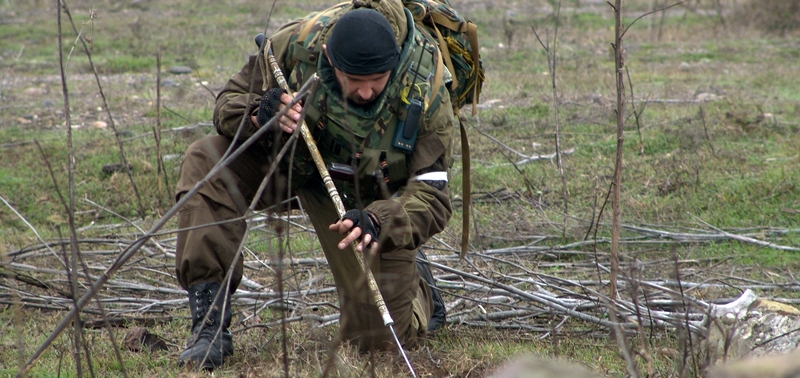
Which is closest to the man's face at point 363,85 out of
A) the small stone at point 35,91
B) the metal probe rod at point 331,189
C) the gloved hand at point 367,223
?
the metal probe rod at point 331,189

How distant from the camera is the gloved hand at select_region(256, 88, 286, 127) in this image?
2.95m

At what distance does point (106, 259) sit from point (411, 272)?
84.3 inches

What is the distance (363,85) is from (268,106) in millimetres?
370

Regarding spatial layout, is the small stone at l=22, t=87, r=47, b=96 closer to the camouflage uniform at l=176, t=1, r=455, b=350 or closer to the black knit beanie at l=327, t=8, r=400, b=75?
the camouflage uniform at l=176, t=1, r=455, b=350

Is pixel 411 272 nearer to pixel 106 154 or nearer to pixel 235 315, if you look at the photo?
pixel 235 315

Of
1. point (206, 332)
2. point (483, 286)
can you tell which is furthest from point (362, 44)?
point (483, 286)

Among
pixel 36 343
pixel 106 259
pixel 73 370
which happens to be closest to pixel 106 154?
pixel 106 259

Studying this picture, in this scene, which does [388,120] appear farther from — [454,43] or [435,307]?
[435,307]

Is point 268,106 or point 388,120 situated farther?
point 388,120

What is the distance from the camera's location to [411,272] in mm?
3332

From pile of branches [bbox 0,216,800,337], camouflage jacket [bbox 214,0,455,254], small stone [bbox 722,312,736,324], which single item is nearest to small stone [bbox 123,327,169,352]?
pile of branches [bbox 0,216,800,337]

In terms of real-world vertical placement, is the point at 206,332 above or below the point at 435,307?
above

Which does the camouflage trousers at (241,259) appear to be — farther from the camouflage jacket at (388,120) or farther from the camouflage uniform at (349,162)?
the camouflage jacket at (388,120)

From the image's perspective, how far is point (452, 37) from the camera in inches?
136
